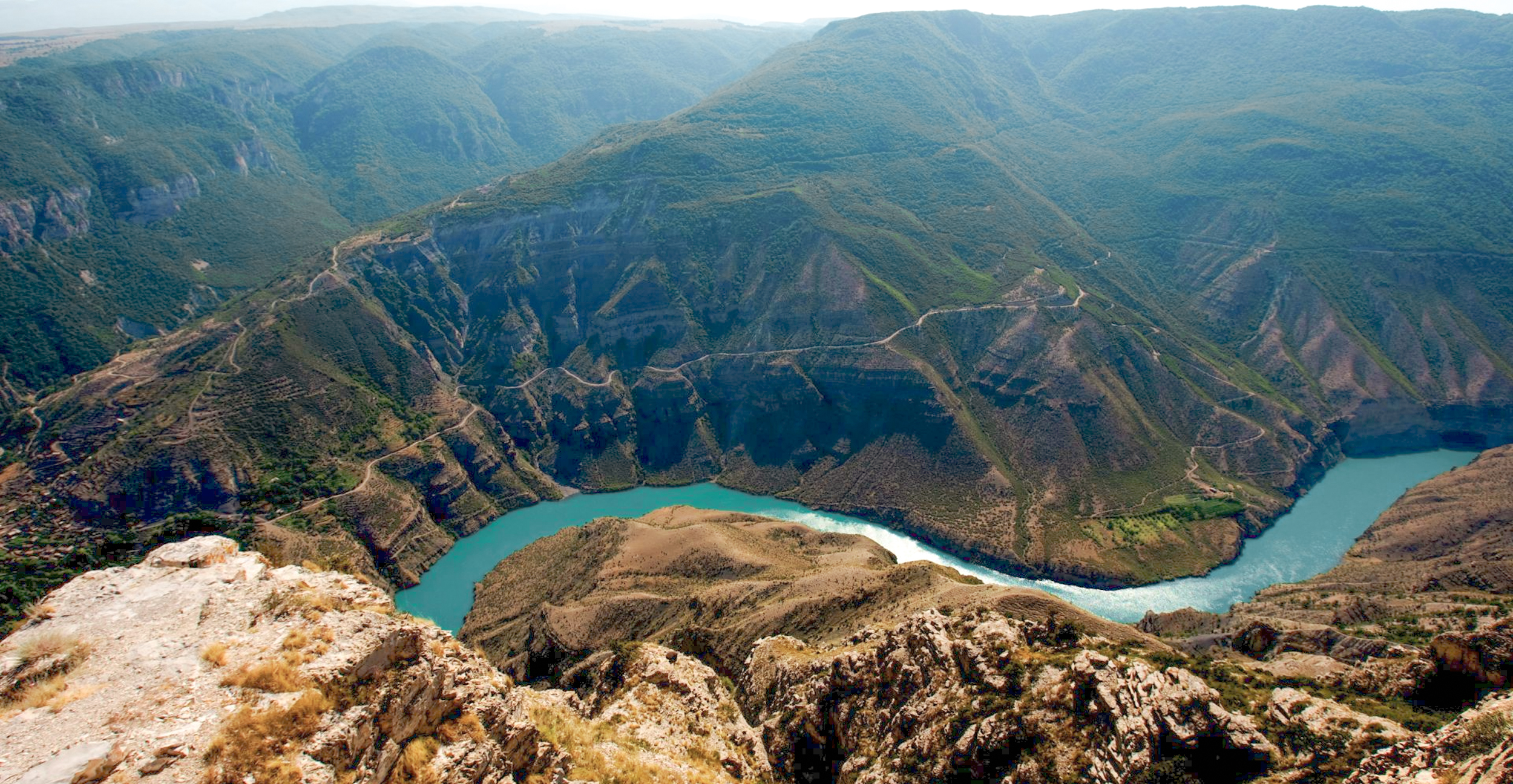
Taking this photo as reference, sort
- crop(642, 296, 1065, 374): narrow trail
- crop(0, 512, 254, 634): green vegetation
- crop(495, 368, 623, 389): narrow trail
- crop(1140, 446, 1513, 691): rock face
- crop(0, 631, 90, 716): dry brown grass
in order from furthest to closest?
crop(495, 368, 623, 389): narrow trail, crop(642, 296, 1065, 374): narrow trail, crop(0, 512, 254, 634): green vegetation, crop(1140, 446, 1513, 691): rock face, crop(0, 631, 90, 716): dry brown grass

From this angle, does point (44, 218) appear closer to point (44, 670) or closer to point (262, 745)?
point (44, 670)

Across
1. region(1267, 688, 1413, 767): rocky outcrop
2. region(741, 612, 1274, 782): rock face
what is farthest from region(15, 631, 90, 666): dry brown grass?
region(1267, 688, 1413, 767): rocky outcrop

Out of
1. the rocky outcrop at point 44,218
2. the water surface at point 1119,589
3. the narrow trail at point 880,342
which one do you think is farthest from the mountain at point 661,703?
the rocky outcrop at point 44,218

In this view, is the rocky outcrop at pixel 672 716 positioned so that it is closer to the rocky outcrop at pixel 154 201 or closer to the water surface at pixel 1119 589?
the water surface at pixel 1119 589

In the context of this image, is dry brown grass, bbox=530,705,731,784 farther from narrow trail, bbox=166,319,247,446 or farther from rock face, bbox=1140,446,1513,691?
narrow trail, bbox=166,319,247,446

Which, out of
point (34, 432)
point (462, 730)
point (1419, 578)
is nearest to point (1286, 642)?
point (1419, 578)

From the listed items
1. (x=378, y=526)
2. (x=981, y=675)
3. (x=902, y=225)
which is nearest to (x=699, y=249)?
(x=902, y=225)

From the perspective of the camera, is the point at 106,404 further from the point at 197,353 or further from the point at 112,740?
the point at 112,740
